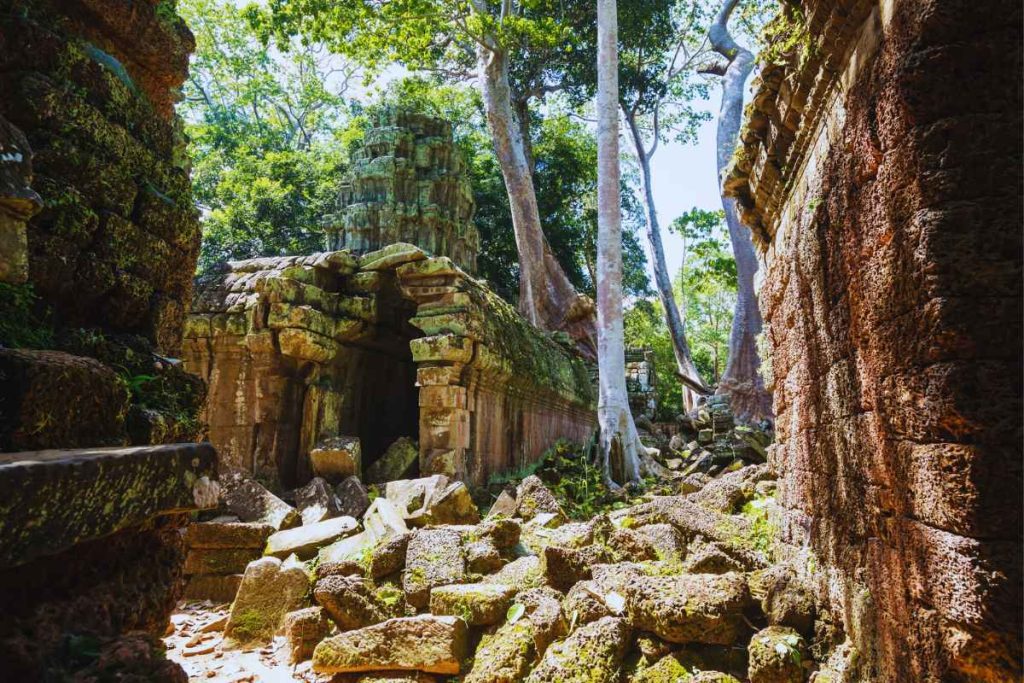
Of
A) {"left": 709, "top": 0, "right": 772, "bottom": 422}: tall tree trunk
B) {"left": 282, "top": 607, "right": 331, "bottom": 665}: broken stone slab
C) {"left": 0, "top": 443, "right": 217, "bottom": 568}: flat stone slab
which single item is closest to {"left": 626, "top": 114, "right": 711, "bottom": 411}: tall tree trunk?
{"left": 709, "top": 0, "right": 772, "bottom": 422}: tall tree trunk

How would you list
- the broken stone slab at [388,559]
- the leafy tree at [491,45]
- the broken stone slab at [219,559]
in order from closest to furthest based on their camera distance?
the broken stone slab at [388,559], the broken stone slab at [219,559], the leafy tree at [491,45]

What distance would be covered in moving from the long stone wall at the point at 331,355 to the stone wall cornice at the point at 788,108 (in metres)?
3.57

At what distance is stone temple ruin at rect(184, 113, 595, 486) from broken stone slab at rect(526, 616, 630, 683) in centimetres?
356

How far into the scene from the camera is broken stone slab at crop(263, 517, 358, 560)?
4848mm

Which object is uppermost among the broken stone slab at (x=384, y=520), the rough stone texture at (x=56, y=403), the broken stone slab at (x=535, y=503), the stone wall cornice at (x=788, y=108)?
the stone wall cornice at (x=788, y=108)

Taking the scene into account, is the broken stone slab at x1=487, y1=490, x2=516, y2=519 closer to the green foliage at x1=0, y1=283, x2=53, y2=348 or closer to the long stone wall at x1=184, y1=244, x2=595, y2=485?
the long stone wall at x1=184, y1=244, x2=595, y2=485

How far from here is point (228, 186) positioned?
17906mm

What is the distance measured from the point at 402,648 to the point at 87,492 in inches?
97.3

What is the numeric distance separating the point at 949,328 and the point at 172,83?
3.21 metres

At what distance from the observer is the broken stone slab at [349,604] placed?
3.76 meters

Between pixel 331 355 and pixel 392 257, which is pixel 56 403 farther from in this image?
pixel 392 257

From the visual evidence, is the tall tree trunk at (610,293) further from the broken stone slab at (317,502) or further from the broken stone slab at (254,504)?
the broken stone slab at (254,504)

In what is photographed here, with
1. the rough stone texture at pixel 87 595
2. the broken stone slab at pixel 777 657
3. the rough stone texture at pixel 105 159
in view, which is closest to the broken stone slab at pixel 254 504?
the rough stone texture at pixel 105 159

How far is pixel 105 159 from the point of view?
2277 millimetres
